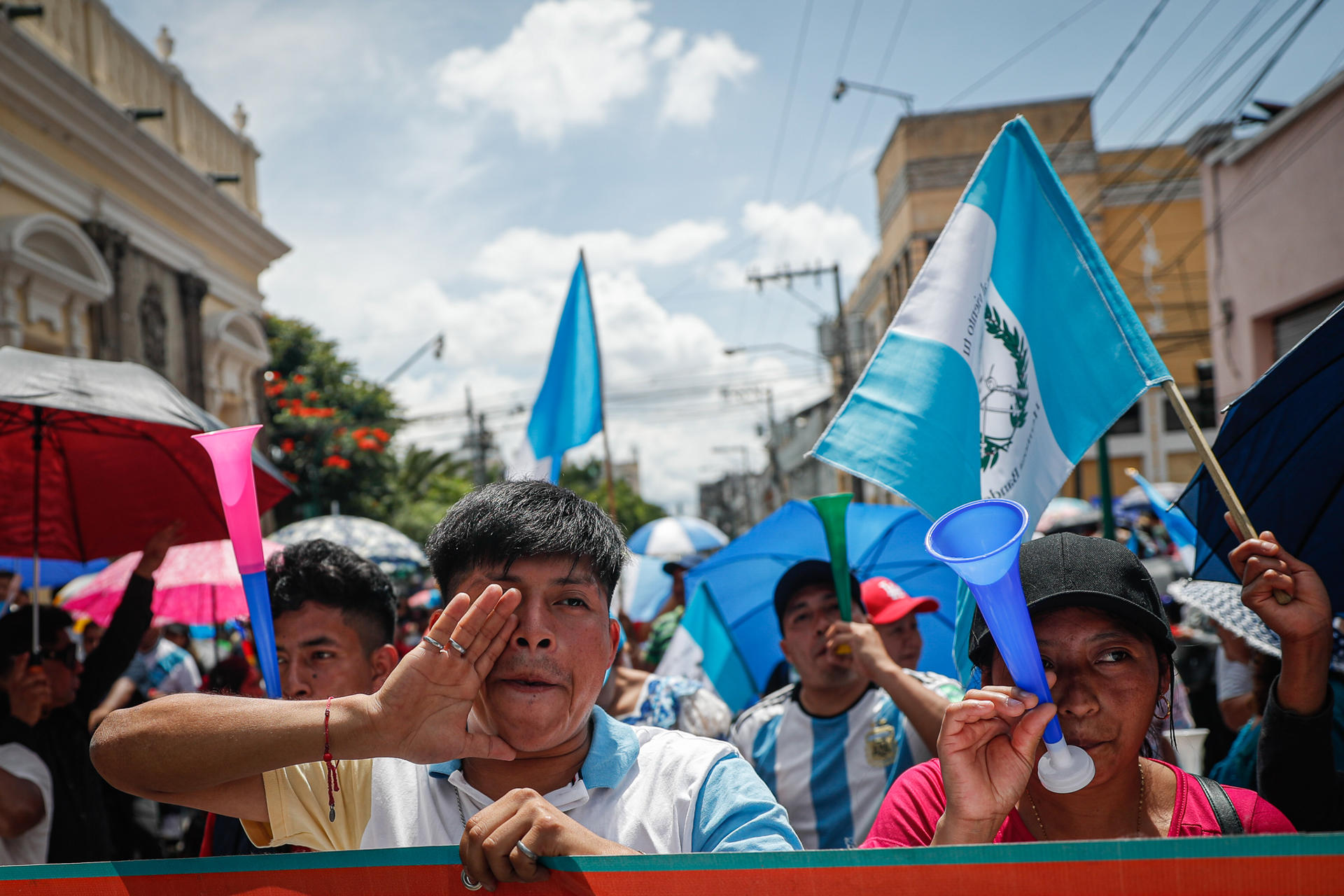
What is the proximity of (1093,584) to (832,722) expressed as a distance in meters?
1.83

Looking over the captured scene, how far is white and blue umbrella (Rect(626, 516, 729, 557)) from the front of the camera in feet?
36.2

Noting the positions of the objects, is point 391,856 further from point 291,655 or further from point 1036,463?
point 1036,463

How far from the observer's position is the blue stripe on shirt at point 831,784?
3170 millimetres

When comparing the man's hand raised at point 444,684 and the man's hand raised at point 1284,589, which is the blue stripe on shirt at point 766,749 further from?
the man's hand raised at point 444,684

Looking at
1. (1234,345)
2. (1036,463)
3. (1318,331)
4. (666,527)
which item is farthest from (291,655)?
(1234,345)

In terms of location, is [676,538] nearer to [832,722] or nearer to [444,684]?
[832,722]

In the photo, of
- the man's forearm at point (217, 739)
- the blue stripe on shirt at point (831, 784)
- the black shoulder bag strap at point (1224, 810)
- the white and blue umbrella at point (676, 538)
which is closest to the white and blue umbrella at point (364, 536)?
the white and blue umbrella at point (676, 538)

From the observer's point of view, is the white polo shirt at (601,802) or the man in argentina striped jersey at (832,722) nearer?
the white polo shirt at (601,802)

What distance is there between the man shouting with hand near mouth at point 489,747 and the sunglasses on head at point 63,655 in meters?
2.57

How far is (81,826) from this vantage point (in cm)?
329

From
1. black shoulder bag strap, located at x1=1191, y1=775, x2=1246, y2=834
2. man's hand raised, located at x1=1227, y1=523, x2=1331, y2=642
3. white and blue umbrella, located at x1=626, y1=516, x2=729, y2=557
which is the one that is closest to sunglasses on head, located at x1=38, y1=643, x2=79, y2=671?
black shoulder bag strap, located at x1=1191, y1=775, x2=1246, y2=834

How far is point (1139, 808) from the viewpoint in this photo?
1801 millimetres

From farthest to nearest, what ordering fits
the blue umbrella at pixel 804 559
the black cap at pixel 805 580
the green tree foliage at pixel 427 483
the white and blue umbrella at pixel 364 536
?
1. the green tree foliage at pixel 427 483
2. the white and blue umbrella at pixel 364 536
3. the blue umbrella at pixel 804 559
4. the black cap at pixel 805 580

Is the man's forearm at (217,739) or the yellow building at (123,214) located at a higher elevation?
the yellow building at (123,214)
